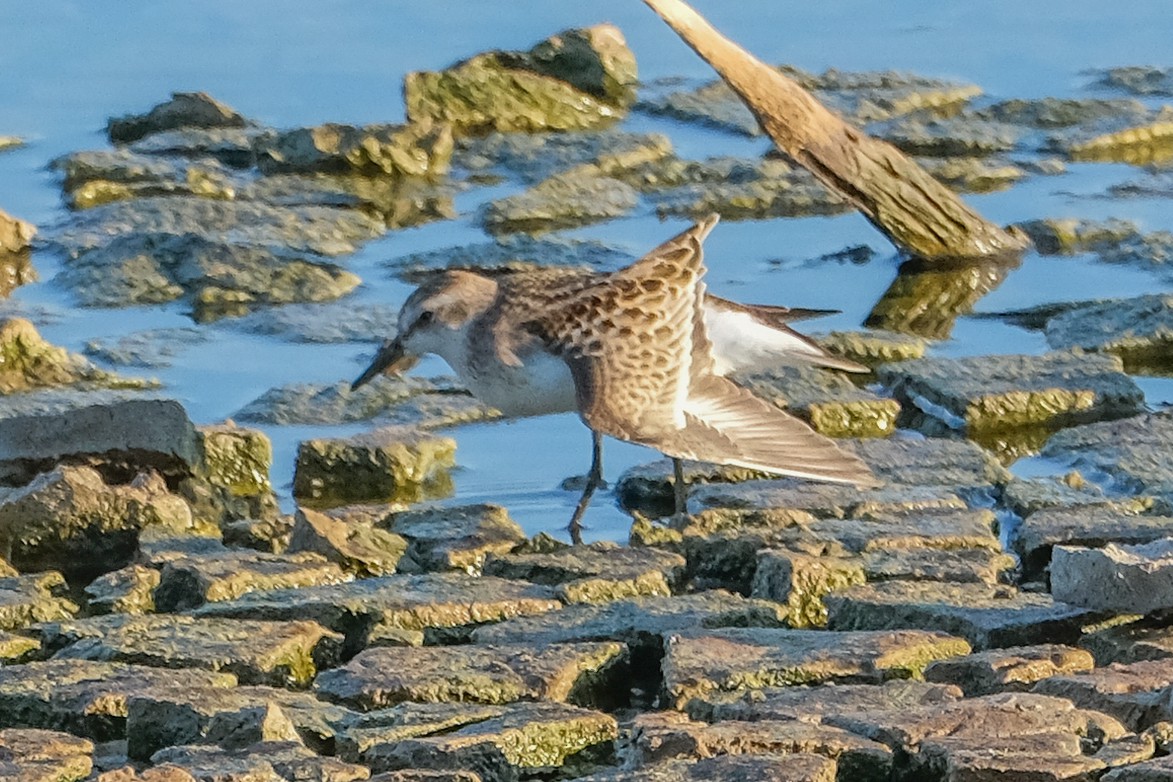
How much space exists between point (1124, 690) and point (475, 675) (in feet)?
3.51

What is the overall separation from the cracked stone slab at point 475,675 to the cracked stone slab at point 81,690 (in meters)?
0.23

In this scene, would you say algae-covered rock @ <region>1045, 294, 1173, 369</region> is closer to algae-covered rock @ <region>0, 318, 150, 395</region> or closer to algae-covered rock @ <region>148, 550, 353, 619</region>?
algae-covered rock @ <region>0, 318, 150, 395</region>

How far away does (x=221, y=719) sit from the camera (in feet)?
12.7

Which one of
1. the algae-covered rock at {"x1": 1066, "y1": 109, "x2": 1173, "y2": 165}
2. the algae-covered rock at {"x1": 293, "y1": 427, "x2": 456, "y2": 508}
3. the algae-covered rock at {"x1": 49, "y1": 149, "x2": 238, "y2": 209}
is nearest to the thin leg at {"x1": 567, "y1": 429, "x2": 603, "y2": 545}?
the algae-covered rock at {"x1": 293, "y1": 427, "x2": 456, "y2": 508}

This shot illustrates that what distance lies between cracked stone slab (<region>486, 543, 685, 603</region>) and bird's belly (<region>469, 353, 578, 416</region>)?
0.73 m

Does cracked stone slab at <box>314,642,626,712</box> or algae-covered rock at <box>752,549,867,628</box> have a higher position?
algae-covered rock at <box>752,549,867,628</box>

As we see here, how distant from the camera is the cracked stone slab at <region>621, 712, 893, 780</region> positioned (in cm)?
370

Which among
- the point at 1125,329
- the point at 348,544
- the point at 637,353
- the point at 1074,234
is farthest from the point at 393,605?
the point at 1074,234

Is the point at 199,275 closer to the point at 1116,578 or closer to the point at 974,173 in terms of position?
the point at 974,173

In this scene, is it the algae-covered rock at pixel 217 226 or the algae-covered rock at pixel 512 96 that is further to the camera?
the algae-covered rock at pixel 512 96

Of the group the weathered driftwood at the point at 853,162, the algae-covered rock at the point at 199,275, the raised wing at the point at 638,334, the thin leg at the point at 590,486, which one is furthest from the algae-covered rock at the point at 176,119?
the thin leg at the point at 590,486

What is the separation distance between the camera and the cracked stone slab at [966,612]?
438cm

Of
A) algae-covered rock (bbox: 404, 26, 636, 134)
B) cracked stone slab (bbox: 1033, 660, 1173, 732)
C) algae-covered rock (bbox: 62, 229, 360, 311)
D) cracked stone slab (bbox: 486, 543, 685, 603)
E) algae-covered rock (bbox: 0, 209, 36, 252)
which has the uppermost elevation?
algae-covered rock (bbox: 404, 26, 636, 134)

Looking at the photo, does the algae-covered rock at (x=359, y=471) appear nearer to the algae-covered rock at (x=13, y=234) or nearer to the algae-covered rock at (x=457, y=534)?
the algae-covered rock at (x=457, y=534)
